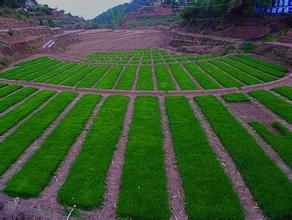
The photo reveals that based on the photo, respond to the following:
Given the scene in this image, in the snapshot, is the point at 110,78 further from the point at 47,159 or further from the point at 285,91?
the point at 47,159

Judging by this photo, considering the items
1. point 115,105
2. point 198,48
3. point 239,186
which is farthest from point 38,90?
point 198,48

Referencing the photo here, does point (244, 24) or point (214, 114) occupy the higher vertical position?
point (244, 24)

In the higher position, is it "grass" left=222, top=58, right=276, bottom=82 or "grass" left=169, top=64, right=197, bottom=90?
"grass" left=222, top=58, right=276, bottom=82

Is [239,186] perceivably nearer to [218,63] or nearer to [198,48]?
[218,63]

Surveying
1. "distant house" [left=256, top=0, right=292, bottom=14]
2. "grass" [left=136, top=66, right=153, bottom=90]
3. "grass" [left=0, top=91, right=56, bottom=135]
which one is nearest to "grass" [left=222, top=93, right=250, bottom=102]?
"grass" [left=136, top=66, right=153, bottom=90]

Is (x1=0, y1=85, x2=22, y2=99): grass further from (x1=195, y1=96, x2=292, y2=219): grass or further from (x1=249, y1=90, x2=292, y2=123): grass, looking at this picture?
(x1=249, y1=90, x2=292, y2=123): grass

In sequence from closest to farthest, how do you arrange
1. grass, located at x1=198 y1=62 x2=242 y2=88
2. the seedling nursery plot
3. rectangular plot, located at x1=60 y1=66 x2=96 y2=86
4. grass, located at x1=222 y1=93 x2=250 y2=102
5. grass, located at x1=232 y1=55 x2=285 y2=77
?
the seedling nursery plot, grass, located at x1=222 y1=93 x2=250 y2=102, grass, located at x1=198 y1=62 x2=242 y2=88, grass, located at x1=232 y1=55 x2=285 y2=77, rectangular plot, located at x1=60 y1=66 x2=96 y2=86

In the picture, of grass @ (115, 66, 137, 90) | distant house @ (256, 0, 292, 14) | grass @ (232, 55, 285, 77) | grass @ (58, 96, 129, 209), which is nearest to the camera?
grass @ (58, 96, 129, 209)
